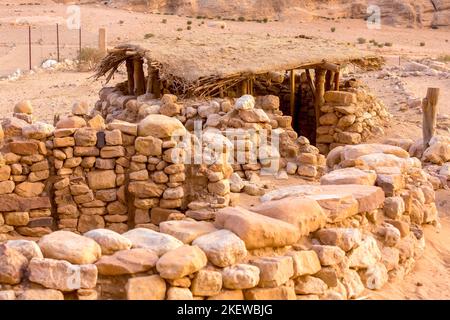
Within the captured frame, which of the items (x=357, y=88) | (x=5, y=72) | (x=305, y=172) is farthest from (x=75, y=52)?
(x=305, y=172)

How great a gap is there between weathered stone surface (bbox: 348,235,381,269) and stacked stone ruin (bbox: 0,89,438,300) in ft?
0.04

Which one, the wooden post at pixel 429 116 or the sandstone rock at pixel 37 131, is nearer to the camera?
the sandstone rock at pixel 37 131

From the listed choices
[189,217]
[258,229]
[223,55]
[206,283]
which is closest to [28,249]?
[206,283]

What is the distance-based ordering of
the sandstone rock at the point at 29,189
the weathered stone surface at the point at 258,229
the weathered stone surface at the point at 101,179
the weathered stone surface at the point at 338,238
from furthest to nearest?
the weathered stone surface at the point at 101,179 → the sandstone rock at the point at 29,189 → the weathered stone surface at the point at 338,238 → the weathered stone surface at the point at 258,229

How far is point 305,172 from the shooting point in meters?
8.68

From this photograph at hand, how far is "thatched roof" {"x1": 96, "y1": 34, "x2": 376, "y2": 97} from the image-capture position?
9664 millimetres

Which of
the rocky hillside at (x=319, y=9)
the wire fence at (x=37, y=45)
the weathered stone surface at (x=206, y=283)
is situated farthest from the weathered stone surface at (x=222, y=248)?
the rocky hillside at (x=319, y=9)

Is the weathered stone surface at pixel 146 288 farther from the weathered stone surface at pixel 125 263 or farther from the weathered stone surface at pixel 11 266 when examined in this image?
the weathered stone surface at pixel 11 266

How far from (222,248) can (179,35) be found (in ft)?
29.3

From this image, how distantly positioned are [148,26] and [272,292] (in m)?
28.9

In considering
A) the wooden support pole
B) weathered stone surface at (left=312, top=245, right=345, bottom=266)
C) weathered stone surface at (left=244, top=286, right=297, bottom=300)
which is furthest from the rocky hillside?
weathered stone surface at (left=244, top=286, right=297, bottom=300)

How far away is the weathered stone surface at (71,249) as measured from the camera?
12.1 feet

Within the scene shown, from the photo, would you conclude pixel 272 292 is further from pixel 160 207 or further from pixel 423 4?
pixel 423 4

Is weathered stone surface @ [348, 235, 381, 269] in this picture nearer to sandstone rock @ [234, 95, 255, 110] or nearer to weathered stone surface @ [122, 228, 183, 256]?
weathered stone surface @ [122, 228, 183, 256]
